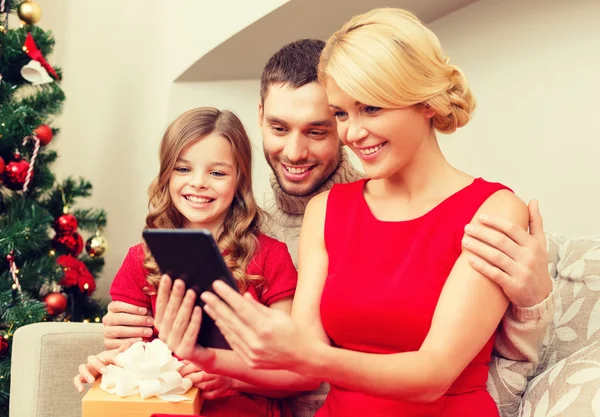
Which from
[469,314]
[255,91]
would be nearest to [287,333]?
[469,314]

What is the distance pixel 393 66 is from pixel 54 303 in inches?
73.8

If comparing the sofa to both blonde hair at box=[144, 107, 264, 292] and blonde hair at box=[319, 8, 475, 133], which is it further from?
blonde hair at box=[319, 8, 475, 133]

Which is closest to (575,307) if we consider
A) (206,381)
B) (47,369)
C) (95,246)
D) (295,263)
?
(295,263)

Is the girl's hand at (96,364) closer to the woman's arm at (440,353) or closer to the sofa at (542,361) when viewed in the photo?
the sofa at (542,361)

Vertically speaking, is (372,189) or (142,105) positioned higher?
(142,105)

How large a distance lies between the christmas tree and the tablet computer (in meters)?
1.62

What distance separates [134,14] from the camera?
3.61 m

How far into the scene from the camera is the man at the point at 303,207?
148cm

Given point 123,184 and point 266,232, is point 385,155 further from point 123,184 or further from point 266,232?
point 123,184

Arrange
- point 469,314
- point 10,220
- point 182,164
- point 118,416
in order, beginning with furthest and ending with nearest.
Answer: point 10,220
point 182,164
point 118,416
point 469,314

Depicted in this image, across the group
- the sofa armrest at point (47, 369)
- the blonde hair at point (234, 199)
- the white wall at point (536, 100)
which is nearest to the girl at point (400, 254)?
→ the blonde hair at point (234, 199)

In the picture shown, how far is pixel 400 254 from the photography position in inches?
63.5

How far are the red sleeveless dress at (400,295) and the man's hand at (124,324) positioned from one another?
48 centimetres

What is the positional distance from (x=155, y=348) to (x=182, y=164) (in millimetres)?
527
